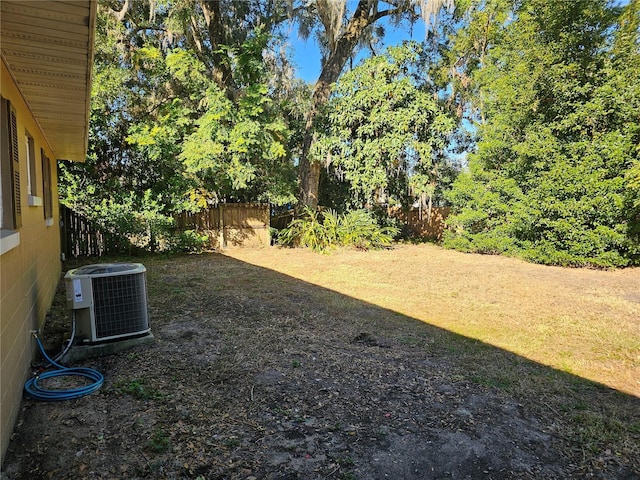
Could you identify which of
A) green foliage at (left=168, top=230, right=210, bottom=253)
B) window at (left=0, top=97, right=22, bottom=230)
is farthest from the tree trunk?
window at (left=0, top=97, right=22, bottom=230)

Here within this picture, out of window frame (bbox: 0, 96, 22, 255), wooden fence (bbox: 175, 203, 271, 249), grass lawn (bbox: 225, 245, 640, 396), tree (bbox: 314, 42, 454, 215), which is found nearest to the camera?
window frame (bbox: 0, 96, 22, 255)

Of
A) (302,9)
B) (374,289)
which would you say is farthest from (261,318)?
(302,9)

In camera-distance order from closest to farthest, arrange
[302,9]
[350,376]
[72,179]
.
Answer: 1. [350,376]
2. [72,179]
3. [302,9]

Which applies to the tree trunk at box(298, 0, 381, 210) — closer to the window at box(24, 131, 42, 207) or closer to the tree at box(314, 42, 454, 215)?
the tree at box(314, 42, 454, 215)

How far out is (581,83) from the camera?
9.08 metres

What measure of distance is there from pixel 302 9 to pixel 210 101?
4.31 metres

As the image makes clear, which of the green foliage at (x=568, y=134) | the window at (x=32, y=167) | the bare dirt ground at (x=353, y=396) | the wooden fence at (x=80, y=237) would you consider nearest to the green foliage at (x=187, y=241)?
the wooden fence at (x=80, y=237)

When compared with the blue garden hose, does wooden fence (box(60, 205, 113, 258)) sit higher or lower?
higher

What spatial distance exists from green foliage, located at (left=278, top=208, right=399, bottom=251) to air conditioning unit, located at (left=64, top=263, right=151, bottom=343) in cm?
755

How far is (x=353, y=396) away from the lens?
2.88 meters

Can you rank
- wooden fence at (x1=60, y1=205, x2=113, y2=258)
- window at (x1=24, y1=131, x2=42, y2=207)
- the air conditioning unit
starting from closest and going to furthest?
the air conditioning unit
window at (x1=24, y1=131, x2=42, y2=207)
wooden fence at (x1=60, y1=205, x2=113, y2=258)

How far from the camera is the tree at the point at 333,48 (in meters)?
11.5

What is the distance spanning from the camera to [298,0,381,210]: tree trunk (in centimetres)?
1191

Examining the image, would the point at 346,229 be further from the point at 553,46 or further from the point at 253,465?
the point at 253,465
